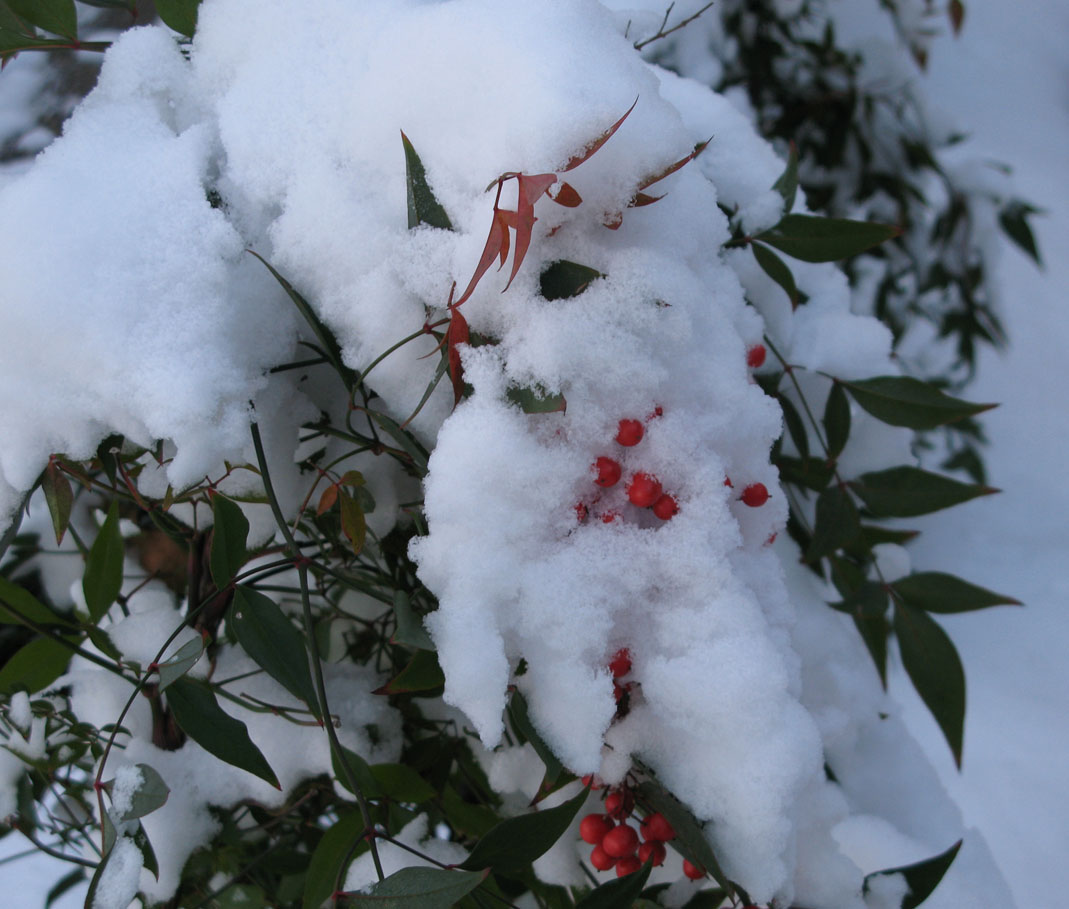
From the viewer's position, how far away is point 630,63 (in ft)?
1.28

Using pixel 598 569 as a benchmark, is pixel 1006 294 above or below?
below

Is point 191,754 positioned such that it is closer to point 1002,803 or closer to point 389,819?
point 389,819

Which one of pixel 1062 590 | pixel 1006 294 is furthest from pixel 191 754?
pixel 1006 294

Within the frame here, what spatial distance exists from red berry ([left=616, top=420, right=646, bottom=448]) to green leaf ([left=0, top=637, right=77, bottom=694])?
0.35 meters

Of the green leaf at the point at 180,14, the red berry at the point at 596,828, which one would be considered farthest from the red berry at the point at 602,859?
the green leaf at the point at 180,14

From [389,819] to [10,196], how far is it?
0.38 m

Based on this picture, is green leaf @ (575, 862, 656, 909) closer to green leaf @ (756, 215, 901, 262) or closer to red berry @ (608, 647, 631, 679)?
red berry @ (608, 647, 631, 679)

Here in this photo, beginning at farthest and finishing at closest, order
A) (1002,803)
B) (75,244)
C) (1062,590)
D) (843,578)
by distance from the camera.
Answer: (1062,590) < (1002,803) < (843,578) < (75,244)

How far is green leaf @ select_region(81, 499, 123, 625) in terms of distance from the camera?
470 mm

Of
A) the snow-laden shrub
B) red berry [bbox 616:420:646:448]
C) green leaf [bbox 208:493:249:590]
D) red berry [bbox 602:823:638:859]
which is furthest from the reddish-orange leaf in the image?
red berry [bbox 602:823:638:859]

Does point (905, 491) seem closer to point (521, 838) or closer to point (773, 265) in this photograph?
point (773, 265)

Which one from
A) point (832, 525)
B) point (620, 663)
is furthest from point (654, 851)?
point (832, 525)

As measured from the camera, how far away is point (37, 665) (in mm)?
490

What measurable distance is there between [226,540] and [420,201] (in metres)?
0.18
